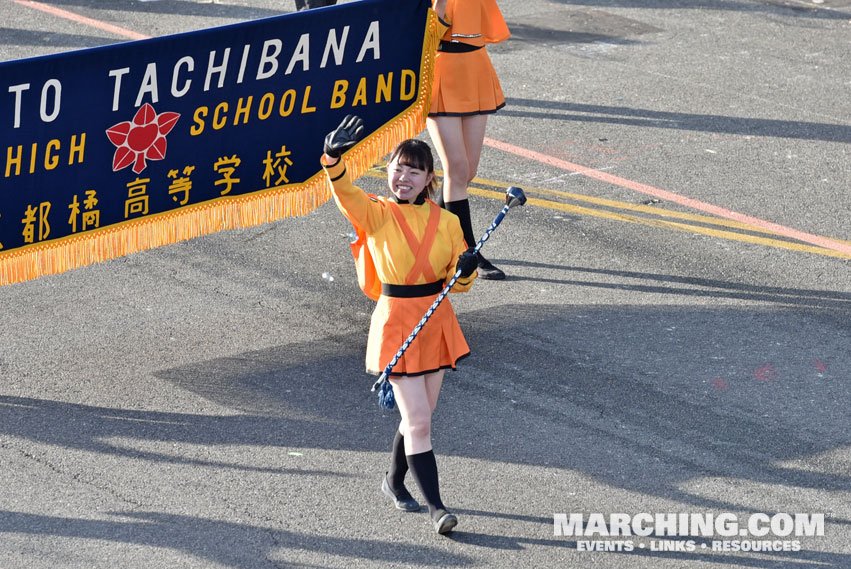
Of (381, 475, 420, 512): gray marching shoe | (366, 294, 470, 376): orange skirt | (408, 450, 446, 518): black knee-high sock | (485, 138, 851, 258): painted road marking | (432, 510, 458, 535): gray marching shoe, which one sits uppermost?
(366, 294, 470, 376): orange skirt

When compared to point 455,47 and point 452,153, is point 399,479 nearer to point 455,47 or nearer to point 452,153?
point 452,153

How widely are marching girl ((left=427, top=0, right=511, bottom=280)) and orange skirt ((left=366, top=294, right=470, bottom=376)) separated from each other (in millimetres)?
2543

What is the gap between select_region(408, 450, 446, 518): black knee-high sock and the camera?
5.43 m

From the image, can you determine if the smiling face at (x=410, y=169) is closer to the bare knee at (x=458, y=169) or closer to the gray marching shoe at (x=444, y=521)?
the gray marching shoe at (x=444, y=521)

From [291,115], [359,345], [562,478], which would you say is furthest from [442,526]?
[291,115]

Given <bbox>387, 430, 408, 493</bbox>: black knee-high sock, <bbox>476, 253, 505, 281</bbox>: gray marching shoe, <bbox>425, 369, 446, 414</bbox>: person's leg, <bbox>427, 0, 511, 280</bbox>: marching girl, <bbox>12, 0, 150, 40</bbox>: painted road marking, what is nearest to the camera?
<bbox>425, 369, 446, 414</bbox>: person's leg

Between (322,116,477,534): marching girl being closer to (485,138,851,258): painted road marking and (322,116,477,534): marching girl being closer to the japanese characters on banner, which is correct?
the japanese characters on banner

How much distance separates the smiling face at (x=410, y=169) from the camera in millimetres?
5367

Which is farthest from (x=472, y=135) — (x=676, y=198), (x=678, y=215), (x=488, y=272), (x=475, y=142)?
(x=676, y=198)

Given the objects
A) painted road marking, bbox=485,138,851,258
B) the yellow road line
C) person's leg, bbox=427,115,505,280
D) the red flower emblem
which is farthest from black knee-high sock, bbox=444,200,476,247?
the red flower emblem

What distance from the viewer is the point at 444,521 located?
5426 mm

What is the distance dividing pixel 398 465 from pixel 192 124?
230cm

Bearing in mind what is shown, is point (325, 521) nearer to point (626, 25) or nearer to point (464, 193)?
point (464, 193)

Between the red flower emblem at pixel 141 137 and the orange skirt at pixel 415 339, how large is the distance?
181 centimetres
